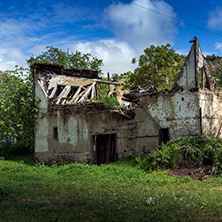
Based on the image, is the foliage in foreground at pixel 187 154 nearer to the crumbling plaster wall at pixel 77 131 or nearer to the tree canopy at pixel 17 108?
the crumbling plaster wall at pixel 77 131

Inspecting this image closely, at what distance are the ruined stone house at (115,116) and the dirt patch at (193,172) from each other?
1.95 meters

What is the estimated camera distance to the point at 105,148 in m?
14.2

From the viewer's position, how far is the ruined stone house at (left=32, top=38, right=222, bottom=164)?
455 inches

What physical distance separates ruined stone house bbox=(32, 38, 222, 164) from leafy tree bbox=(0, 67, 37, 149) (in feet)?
3.08

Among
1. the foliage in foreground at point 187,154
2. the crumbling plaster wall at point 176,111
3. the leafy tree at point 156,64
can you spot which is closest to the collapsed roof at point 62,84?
the crumbling plaster wall at point 176,111

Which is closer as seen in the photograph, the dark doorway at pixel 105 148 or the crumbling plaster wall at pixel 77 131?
the crumbling plaster wall at pixel 77 131

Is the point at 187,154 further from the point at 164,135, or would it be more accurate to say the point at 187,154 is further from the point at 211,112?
the point at 211,112

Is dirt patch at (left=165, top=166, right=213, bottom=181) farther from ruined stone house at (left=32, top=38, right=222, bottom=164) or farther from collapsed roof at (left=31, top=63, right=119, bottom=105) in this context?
collapsed roof at (left=31, top=63, right=119, bottom=105)

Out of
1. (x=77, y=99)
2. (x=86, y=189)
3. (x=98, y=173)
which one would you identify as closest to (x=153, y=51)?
(x=77, y=99)

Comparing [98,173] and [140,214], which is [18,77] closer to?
[98,173]

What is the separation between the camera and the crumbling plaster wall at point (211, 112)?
37.7 feet

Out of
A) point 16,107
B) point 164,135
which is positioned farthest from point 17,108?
point 164,135

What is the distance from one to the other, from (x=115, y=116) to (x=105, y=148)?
2.09m

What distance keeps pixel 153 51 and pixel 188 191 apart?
1998 cm
